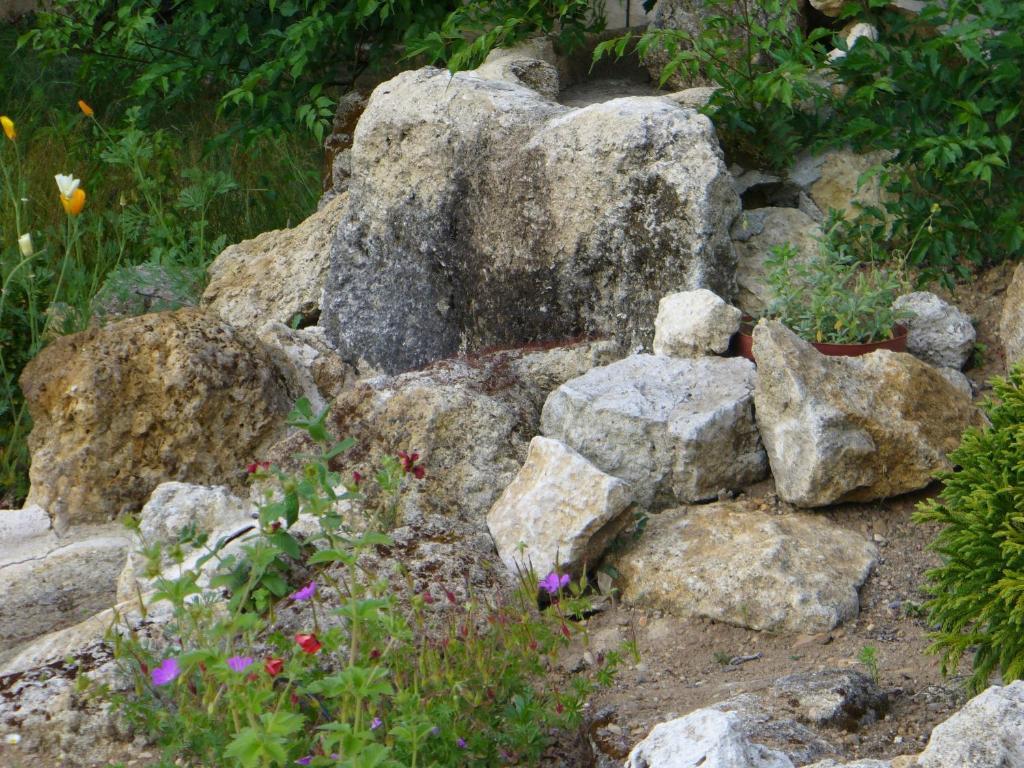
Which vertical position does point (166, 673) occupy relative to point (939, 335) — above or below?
above

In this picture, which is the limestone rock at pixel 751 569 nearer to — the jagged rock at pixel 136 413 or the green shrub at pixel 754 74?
the jagged rock at pixel 136 413

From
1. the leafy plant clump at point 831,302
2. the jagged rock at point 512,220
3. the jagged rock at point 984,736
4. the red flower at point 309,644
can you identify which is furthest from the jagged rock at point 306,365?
the jagged rock at point 984,736

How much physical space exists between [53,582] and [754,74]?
3.51m

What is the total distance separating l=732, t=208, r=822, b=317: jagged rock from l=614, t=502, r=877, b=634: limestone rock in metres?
1.24

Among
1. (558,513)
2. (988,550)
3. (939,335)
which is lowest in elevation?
(939,335)

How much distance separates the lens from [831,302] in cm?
463

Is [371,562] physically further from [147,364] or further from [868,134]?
[868,134]

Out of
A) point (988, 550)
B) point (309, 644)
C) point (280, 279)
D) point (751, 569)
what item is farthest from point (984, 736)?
point (280, 279)

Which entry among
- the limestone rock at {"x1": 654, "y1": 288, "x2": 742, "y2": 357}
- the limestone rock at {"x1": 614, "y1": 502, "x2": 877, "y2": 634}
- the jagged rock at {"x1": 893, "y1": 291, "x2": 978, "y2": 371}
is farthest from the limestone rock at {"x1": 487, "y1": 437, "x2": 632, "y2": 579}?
the jagged rock at {"x1": 893, "y1": 291, "x2": 978, "y2": 371}

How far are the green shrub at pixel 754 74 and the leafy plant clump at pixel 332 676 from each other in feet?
8.81

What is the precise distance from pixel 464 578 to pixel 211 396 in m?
1.50

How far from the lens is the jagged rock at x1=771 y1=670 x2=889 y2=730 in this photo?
2848mm

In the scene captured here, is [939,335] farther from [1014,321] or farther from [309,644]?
[309,644]

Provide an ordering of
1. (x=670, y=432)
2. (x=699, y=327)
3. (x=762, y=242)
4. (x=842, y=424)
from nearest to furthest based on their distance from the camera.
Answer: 1. (x=842, y=424)
2. (x=670, y=432)
3. (x=699, y=327)
4. (x=762, y=242)
